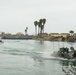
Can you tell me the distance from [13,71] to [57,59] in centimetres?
1612

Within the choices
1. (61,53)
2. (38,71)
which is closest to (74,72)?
(38,71)

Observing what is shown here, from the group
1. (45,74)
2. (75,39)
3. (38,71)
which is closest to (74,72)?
(45,74)

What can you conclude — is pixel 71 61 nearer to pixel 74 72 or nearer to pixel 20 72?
pixel 20 72

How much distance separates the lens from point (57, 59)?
50688mm

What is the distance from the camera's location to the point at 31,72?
117ft

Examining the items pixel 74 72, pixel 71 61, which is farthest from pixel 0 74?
pixel 71 61

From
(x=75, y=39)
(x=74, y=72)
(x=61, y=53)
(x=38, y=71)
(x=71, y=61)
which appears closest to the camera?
(x=74, y=72)

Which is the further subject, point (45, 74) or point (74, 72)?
point (45, 74)

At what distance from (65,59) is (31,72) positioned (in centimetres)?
1523

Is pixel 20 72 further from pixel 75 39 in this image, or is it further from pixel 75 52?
pixel 75 39

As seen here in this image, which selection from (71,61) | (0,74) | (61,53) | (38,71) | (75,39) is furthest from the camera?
(75,39)

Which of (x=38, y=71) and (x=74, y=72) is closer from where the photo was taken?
(x=74, y=72)

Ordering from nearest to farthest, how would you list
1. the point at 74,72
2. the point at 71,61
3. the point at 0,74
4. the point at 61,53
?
1. the point at 74,72
2. the point at 0,74
3. the point at 71,61
4. the point at 61,53

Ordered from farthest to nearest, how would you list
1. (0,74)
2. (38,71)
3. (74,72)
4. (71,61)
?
(71,61) → (38,71) → (0,74) → (74,72)
